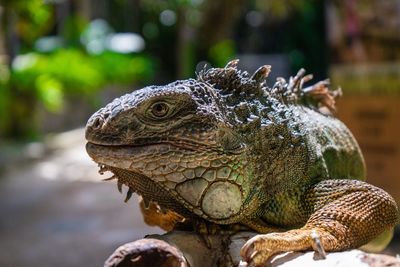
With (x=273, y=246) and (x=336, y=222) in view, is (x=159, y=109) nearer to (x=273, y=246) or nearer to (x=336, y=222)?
(x=273, y=246)

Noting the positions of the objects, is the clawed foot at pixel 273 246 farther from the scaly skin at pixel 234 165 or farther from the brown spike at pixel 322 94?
the brown spike at pixel 322 94

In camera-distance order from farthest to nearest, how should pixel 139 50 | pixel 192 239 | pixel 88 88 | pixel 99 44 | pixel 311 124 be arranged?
pixel 139 50 < pixel 99 44 < pixel 88 88 < pixel 311 124 < pixel 192 239

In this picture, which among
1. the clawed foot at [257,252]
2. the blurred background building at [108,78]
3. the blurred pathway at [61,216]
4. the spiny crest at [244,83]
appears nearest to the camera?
the clawed foot at [257,252]

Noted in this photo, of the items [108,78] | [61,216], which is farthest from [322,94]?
[108,78]

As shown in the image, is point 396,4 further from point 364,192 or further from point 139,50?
point 139,50

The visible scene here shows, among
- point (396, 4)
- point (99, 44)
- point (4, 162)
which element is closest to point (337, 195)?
point (396, 4)

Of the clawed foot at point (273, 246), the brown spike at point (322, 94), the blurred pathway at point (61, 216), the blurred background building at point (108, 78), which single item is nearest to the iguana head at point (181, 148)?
the clawed foot at point (273, 246)

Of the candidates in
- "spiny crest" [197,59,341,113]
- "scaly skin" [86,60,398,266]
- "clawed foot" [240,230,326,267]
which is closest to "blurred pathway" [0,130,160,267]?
"spiny crest" [197,59,341,113]
